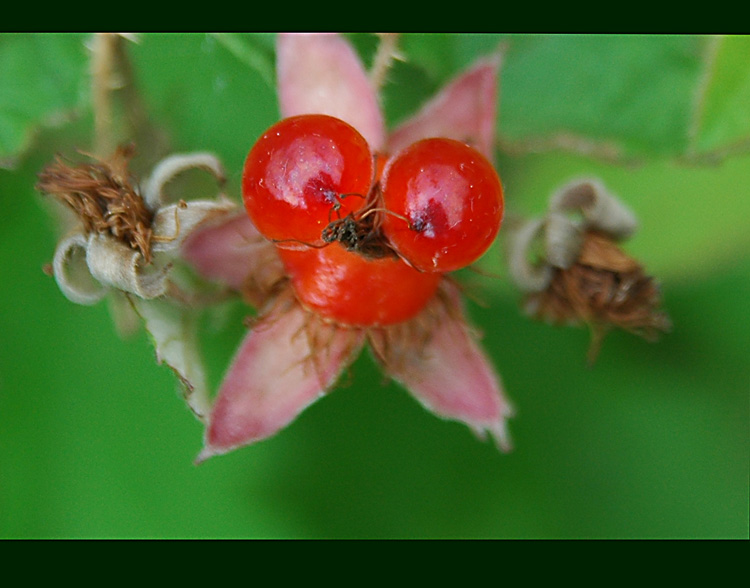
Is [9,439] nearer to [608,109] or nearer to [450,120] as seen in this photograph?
[450,120]

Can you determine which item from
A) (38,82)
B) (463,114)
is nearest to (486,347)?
(463,114)

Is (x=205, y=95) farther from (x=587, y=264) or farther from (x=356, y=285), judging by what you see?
(x=587, y=264)

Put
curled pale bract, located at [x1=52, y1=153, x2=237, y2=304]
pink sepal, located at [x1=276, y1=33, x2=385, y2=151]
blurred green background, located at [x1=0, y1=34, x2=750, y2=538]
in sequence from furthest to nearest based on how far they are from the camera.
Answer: blurred green background, located at [x1=0, y1=34, x2=750, y2=538] → pink sepal, located at [x1=276, y1=33, x2=385, y2=151] → curled pale bract, located at [x1=52, y1=153, x2=237, y2=304]

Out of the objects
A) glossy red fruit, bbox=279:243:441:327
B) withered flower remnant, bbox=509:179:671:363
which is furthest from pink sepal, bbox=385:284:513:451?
withered flower remnant, bbox=509:179:671:363

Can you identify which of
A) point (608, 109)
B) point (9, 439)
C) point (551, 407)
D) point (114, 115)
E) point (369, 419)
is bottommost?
point (9, 439)

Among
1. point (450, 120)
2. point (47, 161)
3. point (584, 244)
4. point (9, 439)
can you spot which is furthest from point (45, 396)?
point (584, 244)

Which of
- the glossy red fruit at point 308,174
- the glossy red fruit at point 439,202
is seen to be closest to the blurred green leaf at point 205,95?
the glossy red fruit at point 308,174

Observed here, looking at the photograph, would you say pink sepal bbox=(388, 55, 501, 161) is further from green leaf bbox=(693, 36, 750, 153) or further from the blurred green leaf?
green leaf bbox=(693, 36, 750, 153)
